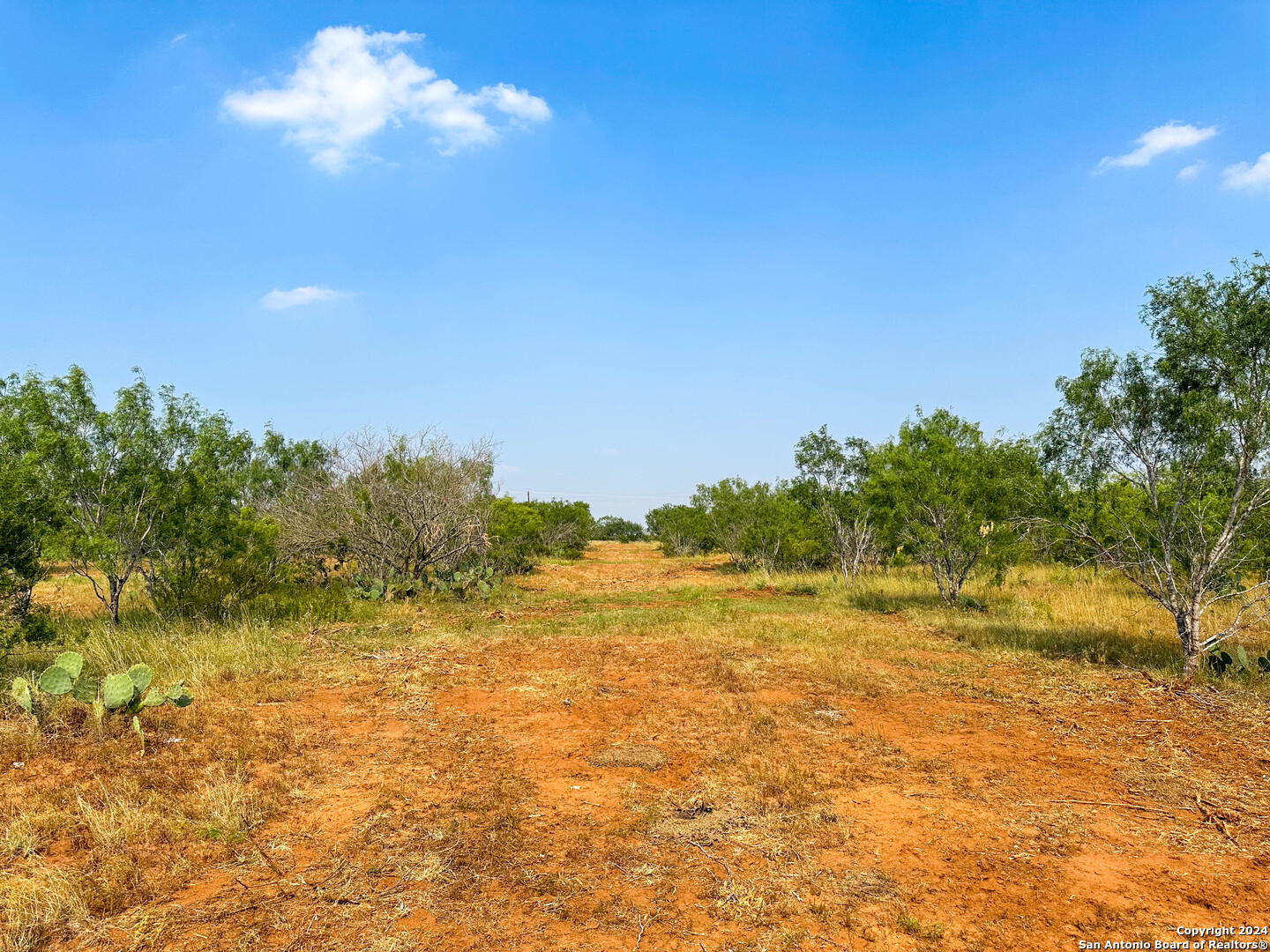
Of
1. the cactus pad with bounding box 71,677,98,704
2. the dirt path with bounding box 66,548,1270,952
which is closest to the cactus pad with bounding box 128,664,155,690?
the cactus pad with bounding box 71,677,98,704

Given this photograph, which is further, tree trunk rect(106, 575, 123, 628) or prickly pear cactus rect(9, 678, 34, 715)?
tree trunk rect(106, 575, 123, 628)

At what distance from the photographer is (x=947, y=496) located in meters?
15.6

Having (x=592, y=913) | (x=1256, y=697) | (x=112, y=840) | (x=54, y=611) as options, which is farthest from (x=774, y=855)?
(x=54, y=611)

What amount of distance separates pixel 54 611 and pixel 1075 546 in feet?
68.3

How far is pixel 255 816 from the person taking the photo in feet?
17.6

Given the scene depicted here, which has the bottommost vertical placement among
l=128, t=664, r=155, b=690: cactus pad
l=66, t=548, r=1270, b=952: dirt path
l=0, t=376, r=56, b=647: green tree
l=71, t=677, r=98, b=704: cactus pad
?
l=66, t=548, r=1270, b=952: dirt path

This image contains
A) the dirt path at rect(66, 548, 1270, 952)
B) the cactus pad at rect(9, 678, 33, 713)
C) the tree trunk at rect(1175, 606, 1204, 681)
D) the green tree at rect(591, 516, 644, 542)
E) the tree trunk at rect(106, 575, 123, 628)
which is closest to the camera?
the dirt path at rect(66, 548, 1270, 952)

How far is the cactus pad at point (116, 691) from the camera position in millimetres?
6832

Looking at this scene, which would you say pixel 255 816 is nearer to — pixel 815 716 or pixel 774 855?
pixel 774 855

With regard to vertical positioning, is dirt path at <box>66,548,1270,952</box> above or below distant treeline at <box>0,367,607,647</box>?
below

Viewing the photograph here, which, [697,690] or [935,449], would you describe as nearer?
[697,690]

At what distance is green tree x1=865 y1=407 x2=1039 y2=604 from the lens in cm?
1552

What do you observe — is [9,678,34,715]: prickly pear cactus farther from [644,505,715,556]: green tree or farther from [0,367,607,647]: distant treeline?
[644,505,715,556]: green tree

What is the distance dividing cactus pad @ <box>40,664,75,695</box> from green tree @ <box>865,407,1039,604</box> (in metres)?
15.5
